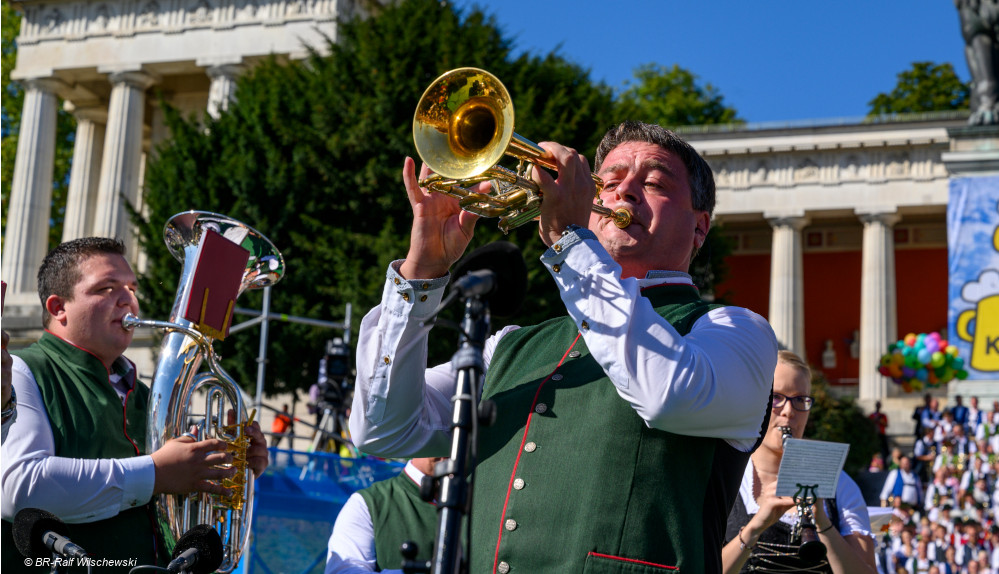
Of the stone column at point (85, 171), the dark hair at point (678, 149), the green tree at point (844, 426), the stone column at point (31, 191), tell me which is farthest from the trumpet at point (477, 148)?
the stone column at point (85, 171)

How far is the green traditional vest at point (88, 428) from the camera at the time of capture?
4.01 meters

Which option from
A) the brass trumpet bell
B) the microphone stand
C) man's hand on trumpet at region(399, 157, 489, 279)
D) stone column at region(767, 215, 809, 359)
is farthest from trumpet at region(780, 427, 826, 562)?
stone column at region(767, 215, 809, 359)

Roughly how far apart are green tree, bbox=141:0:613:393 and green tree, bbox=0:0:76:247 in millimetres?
16858

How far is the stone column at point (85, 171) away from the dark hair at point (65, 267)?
3454cm

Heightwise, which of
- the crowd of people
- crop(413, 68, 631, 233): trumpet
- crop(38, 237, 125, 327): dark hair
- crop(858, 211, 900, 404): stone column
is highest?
crop(858, 211, 900, 404): stone column

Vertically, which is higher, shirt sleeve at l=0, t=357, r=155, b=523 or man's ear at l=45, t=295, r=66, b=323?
man's ear at l=45, t=295, r=66, b=323

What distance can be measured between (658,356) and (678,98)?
153 ft

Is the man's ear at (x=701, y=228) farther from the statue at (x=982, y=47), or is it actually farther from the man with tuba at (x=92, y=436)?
the statue at (x=982, y=47)

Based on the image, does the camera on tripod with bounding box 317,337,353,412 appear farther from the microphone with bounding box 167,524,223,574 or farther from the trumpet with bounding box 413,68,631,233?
the trumpet with bounding box 413,68,631,233

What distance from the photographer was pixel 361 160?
2239 cm

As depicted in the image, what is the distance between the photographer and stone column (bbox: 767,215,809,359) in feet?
130

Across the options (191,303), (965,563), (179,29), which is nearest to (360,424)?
(191,303)

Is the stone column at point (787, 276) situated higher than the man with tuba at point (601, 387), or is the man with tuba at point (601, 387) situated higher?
the stone column at point (787, 276)

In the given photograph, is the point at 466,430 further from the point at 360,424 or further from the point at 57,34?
the point at 57,34
